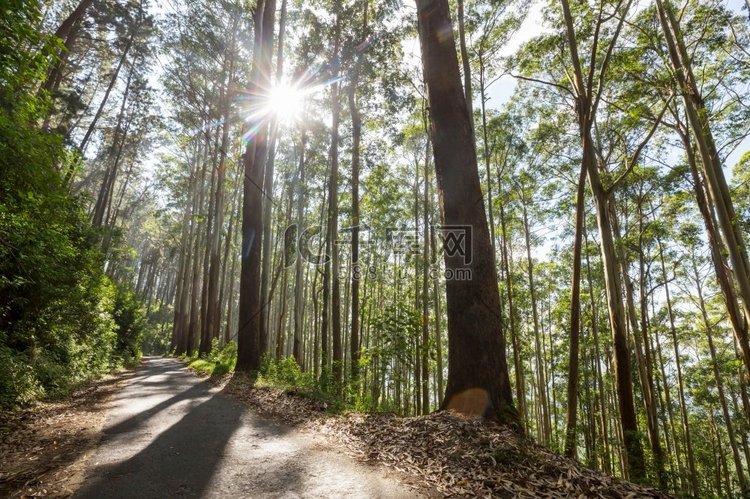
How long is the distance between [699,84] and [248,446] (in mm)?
15954

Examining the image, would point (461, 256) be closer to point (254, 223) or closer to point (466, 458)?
point (466, 458)

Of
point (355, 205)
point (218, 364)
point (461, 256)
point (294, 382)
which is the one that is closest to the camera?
point (461, 256)

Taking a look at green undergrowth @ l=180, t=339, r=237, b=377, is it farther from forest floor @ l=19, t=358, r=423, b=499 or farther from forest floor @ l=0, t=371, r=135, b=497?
forest floor @ l=19, t=358, r=423, b=499

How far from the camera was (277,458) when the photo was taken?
3480 mm

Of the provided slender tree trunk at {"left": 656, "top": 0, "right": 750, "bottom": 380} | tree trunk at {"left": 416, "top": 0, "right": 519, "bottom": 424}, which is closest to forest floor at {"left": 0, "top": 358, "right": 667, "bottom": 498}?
tree trunk at {"left": 416, "top": 0, "right": 519, "bottom": 424}

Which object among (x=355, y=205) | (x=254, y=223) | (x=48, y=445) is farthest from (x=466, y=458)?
(x=355, y=205)

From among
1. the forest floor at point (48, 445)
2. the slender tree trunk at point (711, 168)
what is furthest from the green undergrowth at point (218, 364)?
the slender tree trunk at point (711, 168)

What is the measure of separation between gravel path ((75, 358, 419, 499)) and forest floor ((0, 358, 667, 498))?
1 centimetres

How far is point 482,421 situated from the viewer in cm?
381

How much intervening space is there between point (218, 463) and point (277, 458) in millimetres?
532

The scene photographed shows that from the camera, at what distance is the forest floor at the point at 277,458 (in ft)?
8.75

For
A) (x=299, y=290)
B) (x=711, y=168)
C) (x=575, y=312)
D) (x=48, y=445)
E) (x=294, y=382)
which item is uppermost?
(x=711, y=168)

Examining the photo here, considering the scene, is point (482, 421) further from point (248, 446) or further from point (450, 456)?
point (248, 446)

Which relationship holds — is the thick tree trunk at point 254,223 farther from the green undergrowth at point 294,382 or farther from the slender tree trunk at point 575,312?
the slender tree trunk at point 575,312
